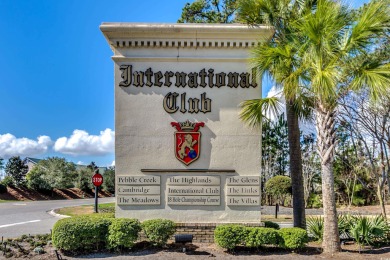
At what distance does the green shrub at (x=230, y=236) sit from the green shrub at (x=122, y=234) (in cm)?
209

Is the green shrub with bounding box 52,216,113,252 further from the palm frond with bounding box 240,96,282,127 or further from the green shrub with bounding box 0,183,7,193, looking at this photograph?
the green shrub with bounding box 0,183,7,193

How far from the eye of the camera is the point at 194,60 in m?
9.99

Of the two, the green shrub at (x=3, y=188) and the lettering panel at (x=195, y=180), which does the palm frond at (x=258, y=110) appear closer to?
the lettering panel at (x=195, y=180)

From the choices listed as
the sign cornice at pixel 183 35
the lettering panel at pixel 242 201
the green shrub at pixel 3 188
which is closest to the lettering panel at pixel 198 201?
the lettering panel at pixel 242 201

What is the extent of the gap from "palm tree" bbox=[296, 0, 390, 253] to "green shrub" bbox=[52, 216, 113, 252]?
5611 mm

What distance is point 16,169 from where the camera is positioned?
3922cm

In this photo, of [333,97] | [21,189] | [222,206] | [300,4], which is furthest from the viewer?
[21,189]

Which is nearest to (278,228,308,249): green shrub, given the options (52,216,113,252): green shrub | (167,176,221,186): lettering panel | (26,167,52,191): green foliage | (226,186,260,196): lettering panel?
(226,186,260,196): lettering panel

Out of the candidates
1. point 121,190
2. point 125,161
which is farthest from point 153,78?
point 121,190

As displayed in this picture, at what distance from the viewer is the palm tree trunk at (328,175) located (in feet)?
28.0

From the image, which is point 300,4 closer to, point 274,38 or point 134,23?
point 274,38

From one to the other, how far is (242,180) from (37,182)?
30999 millimetres

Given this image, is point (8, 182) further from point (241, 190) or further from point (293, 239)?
point (293, 239)

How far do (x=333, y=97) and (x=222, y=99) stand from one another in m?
3.05
